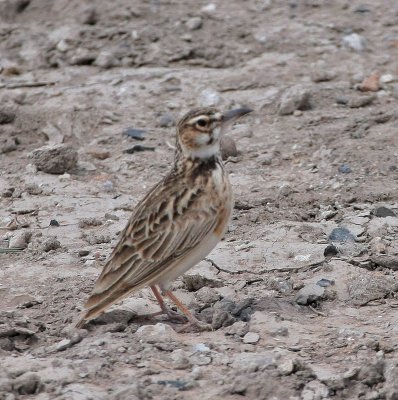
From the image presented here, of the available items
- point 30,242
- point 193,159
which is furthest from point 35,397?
point 30,242

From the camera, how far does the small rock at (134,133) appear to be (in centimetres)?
1208

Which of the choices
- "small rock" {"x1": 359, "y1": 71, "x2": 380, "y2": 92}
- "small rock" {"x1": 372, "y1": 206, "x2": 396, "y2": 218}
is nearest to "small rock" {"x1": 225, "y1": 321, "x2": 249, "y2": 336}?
"small rock" {"x1": 372, "y1": 206, "x2": 396, "y2": 218}

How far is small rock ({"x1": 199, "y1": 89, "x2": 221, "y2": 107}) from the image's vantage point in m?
12.6

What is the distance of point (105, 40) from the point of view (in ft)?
45.9

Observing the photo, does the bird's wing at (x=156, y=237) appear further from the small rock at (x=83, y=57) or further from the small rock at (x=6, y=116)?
the small rock at (x=83, y=57)

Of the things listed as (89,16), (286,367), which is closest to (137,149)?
(89,16)

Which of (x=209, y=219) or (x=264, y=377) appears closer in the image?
(x=264, y=377)

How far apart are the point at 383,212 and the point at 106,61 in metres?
4.68

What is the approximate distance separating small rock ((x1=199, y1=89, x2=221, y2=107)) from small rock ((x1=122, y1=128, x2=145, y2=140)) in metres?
0.80

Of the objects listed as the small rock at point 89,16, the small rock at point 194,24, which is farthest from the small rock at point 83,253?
the small rock at point 89,16

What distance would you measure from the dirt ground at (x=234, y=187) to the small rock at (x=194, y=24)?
3cm

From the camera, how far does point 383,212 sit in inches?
390

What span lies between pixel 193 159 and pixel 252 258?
3.90 ft

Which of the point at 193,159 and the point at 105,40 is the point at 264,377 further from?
the point at 105,40
